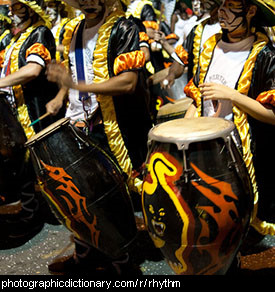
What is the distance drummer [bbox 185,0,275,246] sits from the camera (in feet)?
8.30

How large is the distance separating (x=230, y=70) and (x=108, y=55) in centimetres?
88

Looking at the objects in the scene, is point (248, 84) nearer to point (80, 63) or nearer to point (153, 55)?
point (80, 63)

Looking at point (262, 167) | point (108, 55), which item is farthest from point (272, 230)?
point (108, 55)

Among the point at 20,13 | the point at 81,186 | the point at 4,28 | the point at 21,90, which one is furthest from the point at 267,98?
the point at 4,28

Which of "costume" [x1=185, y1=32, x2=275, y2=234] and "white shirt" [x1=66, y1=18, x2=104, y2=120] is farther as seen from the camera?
"white shirt" [x1=66, y1=18, x2=104, y2=120]

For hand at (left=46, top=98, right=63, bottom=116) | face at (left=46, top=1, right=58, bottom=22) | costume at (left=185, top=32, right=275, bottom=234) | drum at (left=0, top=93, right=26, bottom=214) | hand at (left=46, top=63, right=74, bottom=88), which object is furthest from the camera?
face at (left=46, top=1, right=58, bottom=22)

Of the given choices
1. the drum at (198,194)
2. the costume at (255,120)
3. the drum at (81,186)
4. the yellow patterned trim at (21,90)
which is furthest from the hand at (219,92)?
the yellow patterned trim at (21,90)

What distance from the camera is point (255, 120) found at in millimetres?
2729

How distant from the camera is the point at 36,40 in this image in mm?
3766

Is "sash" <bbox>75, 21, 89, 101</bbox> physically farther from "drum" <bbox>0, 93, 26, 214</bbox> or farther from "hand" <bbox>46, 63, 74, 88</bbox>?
"drum" <bbox>0, 93, 26, 214</bbox>

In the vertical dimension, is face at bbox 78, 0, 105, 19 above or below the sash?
above

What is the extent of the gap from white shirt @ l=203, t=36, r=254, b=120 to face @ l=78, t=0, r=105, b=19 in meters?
0.89

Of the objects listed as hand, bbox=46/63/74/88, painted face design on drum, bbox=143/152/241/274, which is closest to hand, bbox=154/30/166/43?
hand, bbox=46/63/74/88

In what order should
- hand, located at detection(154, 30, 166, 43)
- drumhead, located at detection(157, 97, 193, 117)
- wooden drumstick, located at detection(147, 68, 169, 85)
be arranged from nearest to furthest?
drumhead, located at detection(157, 97, 193, 117), wooden drumstick, located at detection(147, 68, 169, 85), hand, located at detection(154, 30, 166, 43)
